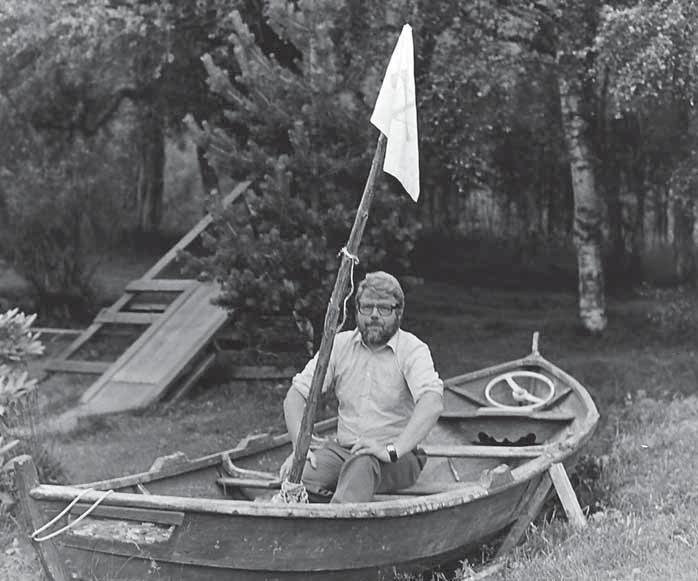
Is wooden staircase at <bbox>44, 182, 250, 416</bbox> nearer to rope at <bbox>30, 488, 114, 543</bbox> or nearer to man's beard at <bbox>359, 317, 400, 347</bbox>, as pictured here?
man's beard at <bbox>359, 317, 400, 347</bbox>

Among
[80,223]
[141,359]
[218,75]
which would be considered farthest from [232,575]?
[80,223]

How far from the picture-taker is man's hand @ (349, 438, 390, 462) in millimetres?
5535

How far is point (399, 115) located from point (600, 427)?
4780 millimetres

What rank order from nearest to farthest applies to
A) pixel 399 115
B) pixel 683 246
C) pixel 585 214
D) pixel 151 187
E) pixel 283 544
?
pixel 283 544, pixel 399 115, pixel 585 214, pixel 683 246, pixel 151 187

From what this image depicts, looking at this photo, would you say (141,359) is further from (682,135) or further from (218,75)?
(682,135)

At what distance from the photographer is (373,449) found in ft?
18.2

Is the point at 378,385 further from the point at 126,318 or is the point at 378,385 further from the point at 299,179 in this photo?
the point at 126,318

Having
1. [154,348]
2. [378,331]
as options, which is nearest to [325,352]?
[378,331]

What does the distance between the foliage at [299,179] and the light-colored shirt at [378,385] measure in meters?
3.44

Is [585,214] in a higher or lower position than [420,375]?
lower

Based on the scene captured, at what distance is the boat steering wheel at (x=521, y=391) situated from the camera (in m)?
8.30

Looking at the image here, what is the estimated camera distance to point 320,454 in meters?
5.89

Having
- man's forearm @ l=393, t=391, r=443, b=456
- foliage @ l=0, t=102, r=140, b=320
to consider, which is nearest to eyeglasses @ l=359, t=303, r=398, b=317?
man's forearm @ l=393, t=391, r=443, b=456

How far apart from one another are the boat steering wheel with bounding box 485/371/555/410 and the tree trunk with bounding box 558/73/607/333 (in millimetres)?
3999
